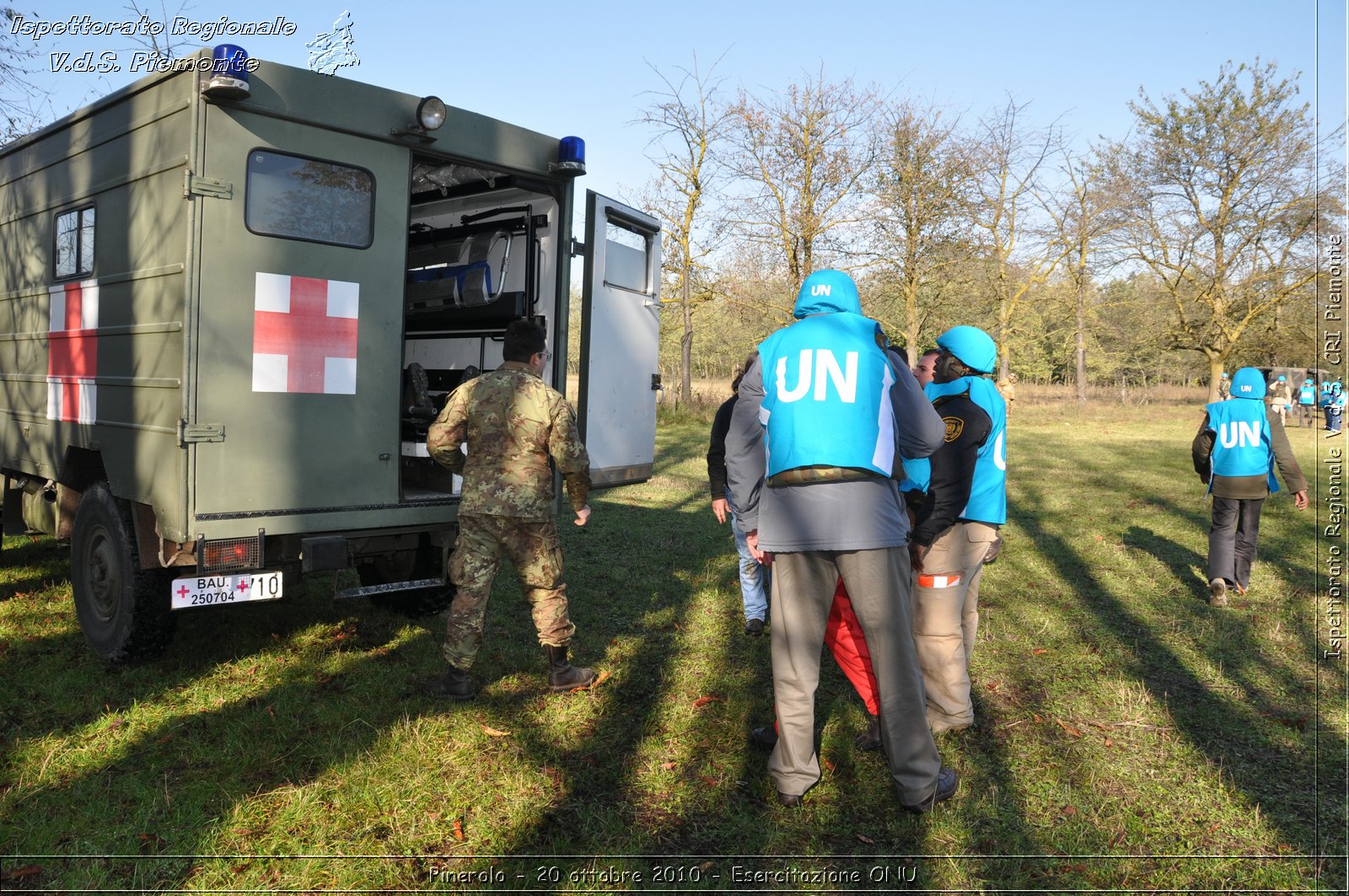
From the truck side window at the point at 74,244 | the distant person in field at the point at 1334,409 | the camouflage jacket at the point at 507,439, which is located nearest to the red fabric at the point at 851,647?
the camouflage jacket at the point at 507,439

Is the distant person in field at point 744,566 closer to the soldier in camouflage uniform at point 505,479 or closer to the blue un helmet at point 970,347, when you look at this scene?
the soldier in camouflage uniform at point 505,479

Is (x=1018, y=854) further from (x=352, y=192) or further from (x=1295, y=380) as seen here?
(x=1295, y=380)

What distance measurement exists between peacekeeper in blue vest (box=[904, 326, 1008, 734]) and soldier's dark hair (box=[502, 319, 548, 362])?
194cm

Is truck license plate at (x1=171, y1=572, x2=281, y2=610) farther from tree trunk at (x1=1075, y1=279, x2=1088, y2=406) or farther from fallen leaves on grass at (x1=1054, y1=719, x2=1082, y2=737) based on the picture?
tree trunk at (x1=1075, y1=279, x2=1088, y2=406)

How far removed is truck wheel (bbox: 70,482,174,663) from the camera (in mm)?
4723

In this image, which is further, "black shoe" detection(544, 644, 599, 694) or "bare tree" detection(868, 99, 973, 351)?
"bare tree" detection(868, 99, 973, 351)

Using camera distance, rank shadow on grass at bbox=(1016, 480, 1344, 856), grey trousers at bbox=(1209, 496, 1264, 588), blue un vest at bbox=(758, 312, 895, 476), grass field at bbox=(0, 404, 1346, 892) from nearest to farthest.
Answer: grass field at bbox=(0, 404, 1346, 892) → blue un vest at bbox=(758, 312, 895, 476) → shadow on grass at bbox=(1016, 480, 1344, 856) → grey trousers at bbox=(1209, 496, 1264, 588)

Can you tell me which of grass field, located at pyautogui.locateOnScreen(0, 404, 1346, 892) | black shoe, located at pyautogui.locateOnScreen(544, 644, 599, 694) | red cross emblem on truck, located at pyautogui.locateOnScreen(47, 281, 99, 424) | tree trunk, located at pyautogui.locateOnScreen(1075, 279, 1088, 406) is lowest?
grass field, located at pyautogui.locateOnScreen(0, 404, 1346, 892)

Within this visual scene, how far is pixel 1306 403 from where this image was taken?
97.6 ft

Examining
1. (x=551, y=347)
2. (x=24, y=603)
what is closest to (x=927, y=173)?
(x=551, y=347)

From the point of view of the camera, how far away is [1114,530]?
414 inches

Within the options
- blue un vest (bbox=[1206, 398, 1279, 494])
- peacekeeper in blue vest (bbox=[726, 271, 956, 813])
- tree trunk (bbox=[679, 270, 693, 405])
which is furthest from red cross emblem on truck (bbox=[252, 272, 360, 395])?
tree trunk (bbox=[679, 270, 693, 405])

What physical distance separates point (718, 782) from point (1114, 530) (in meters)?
8.14

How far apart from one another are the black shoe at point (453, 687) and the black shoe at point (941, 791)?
2.20 m
